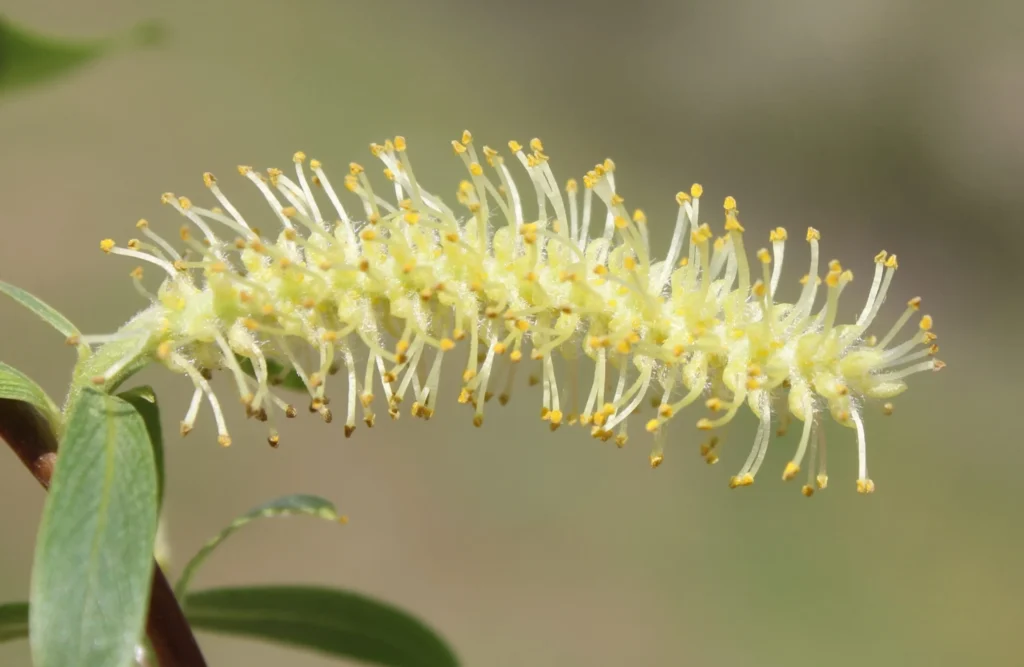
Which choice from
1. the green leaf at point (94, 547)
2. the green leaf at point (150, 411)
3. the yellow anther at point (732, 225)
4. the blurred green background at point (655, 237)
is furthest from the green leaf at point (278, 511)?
the blurred green background at point (655, 237)

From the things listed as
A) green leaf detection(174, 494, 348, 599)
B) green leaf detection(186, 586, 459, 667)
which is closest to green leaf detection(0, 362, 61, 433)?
green leaf detection(174, 494, 348, 599)

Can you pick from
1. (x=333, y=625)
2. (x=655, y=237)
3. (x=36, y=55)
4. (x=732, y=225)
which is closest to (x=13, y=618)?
(x=333, y=625)

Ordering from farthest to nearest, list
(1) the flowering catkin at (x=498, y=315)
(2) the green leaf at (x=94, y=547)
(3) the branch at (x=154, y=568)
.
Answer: (1) the flowering catkin at (x=498, y=315)
(3) the branch at (x=154, y=568)
(2) the green leaf at (x=94, y=547)

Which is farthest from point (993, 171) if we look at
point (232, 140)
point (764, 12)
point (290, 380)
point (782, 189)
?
point (290, 380)

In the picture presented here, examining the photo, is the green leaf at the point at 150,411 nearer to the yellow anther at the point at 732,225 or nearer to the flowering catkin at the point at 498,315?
the flowering catkin at the point at 498,315

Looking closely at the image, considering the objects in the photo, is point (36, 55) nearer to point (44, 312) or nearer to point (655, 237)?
point (44, 312)
